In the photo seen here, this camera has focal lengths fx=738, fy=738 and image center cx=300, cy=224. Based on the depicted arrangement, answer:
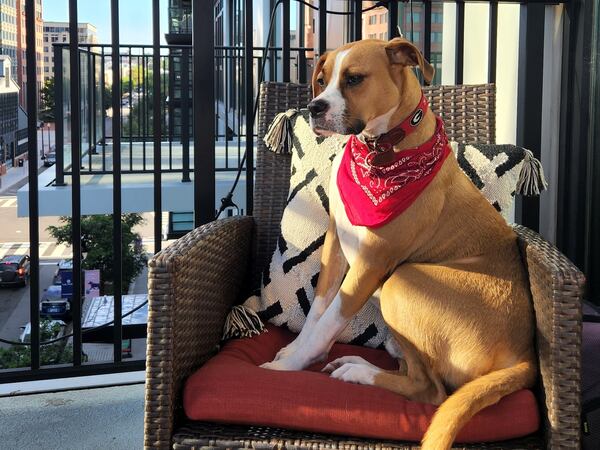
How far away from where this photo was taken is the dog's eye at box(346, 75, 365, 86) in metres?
1.61

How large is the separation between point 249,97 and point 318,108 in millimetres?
706

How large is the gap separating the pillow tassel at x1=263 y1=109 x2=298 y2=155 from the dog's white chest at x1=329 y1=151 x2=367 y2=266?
24 centimetres

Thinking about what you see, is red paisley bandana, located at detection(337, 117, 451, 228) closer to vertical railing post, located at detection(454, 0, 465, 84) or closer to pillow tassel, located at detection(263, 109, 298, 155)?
pillow tassel, located at detection(263, 109, 298, 155)

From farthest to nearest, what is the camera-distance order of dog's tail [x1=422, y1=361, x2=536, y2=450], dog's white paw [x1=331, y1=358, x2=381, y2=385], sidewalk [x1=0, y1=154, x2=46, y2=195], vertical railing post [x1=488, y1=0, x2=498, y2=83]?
sidewalk [x1=0, y1=154, x2=46, y2=195]
vertical railing post [x1=488, y1=0, x2=498, y2=83]
dog's white paw [x1=331, y1=358, x2=381, y2=385]
dog's tail [x1=422, y1=361, x2=536, y2=450]

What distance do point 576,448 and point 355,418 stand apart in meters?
0.39

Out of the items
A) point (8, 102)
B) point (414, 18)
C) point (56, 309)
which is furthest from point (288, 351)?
point (8, 102)

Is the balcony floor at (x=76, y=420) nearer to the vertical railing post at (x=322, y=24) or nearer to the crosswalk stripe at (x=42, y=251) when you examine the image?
the vertical railing post at (x=322, y=24)

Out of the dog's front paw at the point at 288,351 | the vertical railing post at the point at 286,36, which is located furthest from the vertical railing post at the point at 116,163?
the dog's front paw at the point at 288,351

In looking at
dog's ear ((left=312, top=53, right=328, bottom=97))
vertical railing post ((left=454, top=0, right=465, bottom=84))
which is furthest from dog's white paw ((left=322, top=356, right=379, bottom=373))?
vertical railing post ((left=454, top=0, right=465, bottom=84))

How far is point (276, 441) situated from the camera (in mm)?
1303

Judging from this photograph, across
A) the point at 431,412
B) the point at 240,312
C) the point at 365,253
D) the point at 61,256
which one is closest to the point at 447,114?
A: the point at 365,253

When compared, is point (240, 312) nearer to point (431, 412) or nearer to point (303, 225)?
point (303, 225)

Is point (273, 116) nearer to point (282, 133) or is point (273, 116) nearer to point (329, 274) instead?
point (282, 133)

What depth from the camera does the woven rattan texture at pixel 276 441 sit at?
4.24ft
